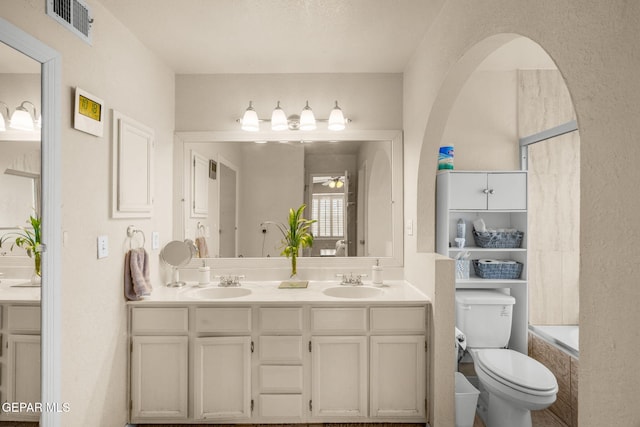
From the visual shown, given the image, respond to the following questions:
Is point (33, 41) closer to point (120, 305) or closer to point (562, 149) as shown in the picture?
point (120, 305)

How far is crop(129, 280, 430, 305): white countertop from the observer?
223 centimetres

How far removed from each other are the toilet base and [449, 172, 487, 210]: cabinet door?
4.07 feet

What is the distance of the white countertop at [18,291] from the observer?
4.39 ft

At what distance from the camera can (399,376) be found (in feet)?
7.40

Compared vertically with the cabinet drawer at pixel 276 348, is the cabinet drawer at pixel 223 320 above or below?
above

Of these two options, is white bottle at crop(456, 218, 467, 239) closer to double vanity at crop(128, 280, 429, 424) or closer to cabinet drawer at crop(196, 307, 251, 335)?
double vanity at crop(128, 280, 429, 424)

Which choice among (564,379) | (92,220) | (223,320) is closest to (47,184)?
(92,220)

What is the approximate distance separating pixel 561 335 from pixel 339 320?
5.47 ft

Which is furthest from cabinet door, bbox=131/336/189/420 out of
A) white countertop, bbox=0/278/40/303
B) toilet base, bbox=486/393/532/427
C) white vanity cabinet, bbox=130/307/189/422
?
toilet base, bbox=486/393/532/427

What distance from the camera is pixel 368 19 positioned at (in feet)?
6.95

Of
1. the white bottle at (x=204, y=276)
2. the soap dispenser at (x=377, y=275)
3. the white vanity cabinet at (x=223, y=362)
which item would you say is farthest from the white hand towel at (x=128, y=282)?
the soap dispenser at (x=377, y=275)

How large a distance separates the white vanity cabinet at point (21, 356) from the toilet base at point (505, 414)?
234 centimetres

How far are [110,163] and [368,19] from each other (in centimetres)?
164

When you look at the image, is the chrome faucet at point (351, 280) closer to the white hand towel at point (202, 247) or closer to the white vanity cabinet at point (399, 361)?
the white vanity cabinet at point (399, 361)
